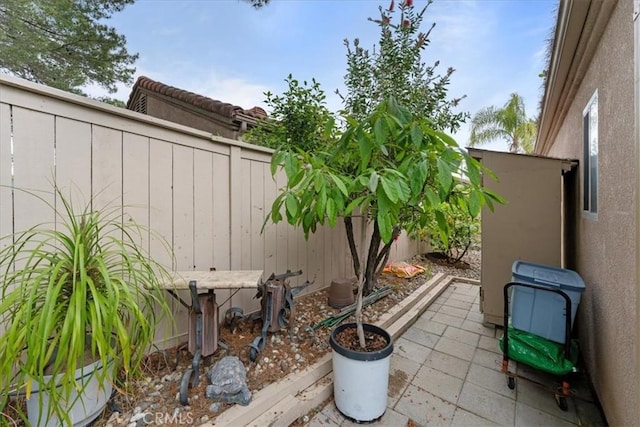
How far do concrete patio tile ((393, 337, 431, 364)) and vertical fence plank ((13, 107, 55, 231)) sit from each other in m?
2.87

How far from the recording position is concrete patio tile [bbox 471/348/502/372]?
2.29 m

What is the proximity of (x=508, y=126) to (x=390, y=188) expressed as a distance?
13.1 m

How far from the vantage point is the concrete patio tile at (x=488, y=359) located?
2.29 metres

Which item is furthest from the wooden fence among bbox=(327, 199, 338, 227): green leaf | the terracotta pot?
bbox=(327, 199, 338, 227): green leaf

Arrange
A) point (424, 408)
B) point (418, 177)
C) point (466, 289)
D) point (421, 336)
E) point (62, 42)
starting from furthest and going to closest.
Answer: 1. point (62, 42)
2. point (466, 289)
3. point (421, 336)
4. point (424, 408)
5. point (418, 177)

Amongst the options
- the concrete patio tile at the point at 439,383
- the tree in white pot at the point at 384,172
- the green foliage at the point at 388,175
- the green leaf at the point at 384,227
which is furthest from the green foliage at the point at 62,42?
the concrete patio tile at the point at 439,383

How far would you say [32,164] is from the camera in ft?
4.71

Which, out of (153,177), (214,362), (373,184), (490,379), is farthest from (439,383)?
(153,177)

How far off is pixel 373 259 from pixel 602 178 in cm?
215

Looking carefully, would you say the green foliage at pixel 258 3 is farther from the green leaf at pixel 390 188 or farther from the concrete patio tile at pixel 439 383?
the concrete patio tile at pixel 439 383

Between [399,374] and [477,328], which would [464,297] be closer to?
[477,328]

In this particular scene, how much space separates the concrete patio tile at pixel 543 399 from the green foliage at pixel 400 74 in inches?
99.2

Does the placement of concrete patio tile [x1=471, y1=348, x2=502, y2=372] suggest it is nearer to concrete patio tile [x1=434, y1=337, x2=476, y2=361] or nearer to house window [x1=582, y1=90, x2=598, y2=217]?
concrete patio tile [x1=434, y1=337, x2=476, y2=361]

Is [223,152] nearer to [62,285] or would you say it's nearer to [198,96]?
[62,285]
